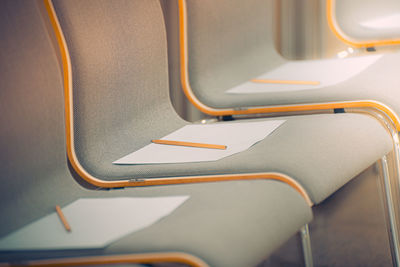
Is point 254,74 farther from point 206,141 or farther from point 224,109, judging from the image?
point 206,141

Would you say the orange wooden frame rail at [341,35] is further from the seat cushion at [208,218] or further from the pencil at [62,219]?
the pencil at [62,219]

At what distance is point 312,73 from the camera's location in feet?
4.20

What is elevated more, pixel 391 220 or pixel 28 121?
pixel 28 121

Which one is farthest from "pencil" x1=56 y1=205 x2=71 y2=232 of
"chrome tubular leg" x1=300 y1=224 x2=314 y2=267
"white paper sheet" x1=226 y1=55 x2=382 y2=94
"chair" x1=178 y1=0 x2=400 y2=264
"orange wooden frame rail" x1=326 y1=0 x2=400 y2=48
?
"orange wooden frame rail" x1=326 y1=0 x2=400 y2=48

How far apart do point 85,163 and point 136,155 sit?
0.31 feet

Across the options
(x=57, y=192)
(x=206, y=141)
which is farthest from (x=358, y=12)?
(x=57, y=192)

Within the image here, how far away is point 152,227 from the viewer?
0.50 metres

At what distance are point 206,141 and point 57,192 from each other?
0.29m

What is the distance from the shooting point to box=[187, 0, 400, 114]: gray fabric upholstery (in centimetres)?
108

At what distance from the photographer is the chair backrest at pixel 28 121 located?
0.61m

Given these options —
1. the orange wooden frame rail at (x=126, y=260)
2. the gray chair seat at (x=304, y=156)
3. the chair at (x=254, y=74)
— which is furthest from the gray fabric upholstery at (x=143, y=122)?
the orange wooden frame rail at (x=126, y=260)

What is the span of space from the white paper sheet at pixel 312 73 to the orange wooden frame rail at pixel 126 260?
2.61 feet

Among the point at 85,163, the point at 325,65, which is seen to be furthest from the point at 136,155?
the point at 325,65

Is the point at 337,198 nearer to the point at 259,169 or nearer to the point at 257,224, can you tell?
the point at 259,169
